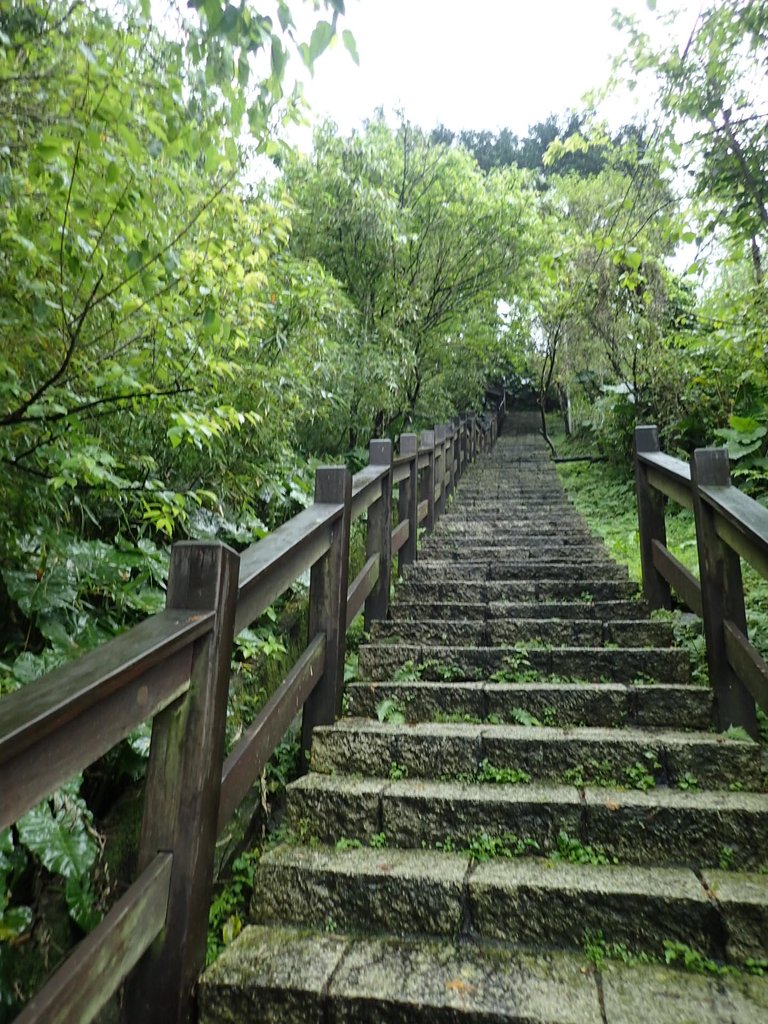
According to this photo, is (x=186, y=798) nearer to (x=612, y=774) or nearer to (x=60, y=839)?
(x=60, y=839)

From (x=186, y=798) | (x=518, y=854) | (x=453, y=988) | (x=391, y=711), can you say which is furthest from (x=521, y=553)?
(x=186, y=798)

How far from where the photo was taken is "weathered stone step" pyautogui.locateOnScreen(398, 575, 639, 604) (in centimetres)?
430

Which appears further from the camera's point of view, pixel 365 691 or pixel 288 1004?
pixel 365 691

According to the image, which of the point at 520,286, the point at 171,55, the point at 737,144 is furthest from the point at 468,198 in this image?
the point at 171,55

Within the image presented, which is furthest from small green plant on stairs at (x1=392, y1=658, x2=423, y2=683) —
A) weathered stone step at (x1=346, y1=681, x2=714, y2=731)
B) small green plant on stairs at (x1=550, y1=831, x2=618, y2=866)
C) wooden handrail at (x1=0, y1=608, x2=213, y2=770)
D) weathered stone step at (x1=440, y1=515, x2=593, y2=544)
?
weathered stone step at (x1=440, y1=515, x2=593, y2=544)

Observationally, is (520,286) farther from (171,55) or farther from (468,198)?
(171,55)

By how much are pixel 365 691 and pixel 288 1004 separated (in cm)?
157

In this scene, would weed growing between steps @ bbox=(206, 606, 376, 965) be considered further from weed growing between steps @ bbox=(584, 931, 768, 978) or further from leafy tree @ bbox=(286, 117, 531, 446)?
leafy tree @ bbox=(286, 117, 531, 446)

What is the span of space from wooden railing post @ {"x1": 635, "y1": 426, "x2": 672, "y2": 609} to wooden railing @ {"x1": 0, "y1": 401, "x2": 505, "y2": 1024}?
8.00 feet

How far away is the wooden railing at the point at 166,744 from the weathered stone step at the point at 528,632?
1.25 meters

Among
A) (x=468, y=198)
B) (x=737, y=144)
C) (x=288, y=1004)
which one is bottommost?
(x=288, y=1004)

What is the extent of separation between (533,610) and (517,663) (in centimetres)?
69

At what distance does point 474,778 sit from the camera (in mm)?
2566

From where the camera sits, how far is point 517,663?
3383mm
